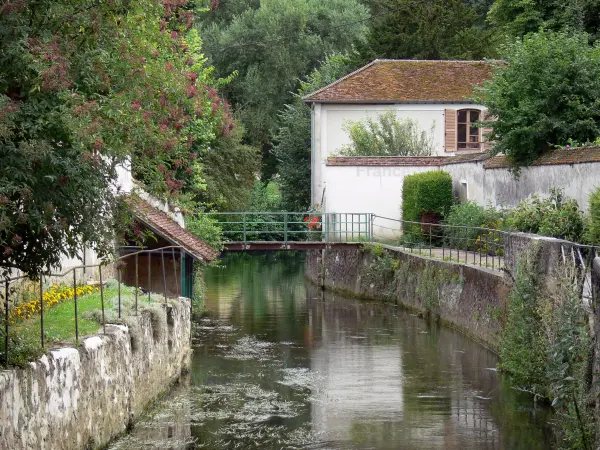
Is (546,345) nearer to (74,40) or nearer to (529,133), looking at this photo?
(74,40)

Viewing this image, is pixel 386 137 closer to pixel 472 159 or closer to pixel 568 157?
pixel 472 159

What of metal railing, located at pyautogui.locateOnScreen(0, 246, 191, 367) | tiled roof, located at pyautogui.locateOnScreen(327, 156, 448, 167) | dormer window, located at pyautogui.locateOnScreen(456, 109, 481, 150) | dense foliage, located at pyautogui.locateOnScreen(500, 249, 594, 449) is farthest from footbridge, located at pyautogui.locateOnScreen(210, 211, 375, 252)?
dense foliage, located at pyautogui.locateOnScreen(500, 249, 594, 449)

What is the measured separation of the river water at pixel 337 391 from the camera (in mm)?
17062

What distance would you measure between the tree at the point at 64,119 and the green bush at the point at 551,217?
13375 millimetres

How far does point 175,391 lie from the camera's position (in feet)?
66.9

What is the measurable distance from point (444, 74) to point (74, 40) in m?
33.9

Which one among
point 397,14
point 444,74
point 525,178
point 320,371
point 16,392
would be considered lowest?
point 320,371

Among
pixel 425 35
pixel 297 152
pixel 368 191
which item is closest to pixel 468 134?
pixel 368 191

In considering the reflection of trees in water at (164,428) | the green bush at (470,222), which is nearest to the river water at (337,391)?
the reflection of trees in water at (164,428)

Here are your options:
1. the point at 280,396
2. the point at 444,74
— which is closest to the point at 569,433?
the point at 280,396

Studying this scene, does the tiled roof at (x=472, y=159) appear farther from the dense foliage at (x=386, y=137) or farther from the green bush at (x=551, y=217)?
the dense foliage at (x=386, y=137)

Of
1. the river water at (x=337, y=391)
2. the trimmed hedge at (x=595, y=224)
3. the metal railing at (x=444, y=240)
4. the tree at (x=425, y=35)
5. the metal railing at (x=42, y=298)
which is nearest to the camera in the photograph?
the metal railing at (x=42, y=298)

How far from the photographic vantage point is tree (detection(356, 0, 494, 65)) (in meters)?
50.9

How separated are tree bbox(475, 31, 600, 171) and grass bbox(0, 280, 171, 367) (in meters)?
13.6
